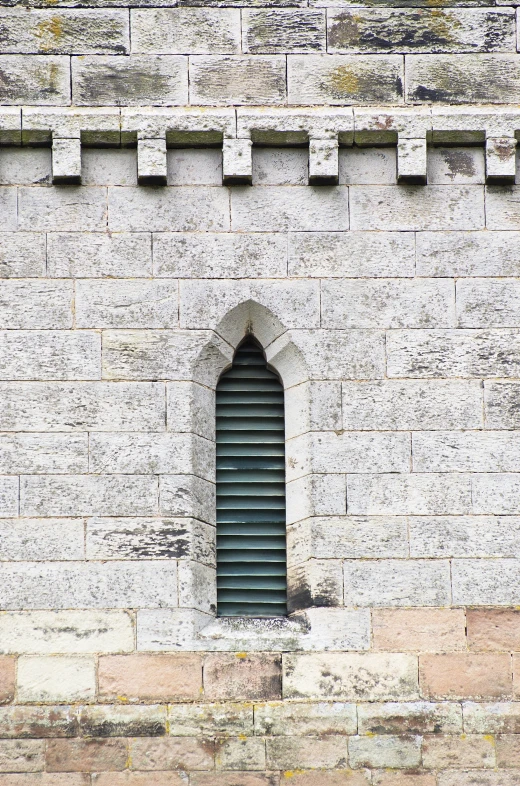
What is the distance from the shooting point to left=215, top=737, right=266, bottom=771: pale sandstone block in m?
8.29

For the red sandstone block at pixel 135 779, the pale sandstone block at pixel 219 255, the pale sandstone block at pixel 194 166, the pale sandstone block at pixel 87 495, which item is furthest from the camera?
the pale sandstone block at pixel 194 166

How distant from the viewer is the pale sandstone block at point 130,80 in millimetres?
9125

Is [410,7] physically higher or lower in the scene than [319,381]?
higher

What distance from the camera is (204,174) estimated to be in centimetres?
911

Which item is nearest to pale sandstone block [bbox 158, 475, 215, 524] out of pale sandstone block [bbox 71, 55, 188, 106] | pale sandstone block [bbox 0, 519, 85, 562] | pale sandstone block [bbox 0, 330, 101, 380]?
pale sandstone block [bbox 0, 519, 85, 562]

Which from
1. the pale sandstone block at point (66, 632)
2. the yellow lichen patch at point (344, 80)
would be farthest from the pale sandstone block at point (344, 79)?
the pale sandstone block at point (66, 632)

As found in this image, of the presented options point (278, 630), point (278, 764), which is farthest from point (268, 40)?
point (278, 764)

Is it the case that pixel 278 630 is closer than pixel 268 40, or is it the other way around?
pixel 278 630

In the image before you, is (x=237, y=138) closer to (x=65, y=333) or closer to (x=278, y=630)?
(x=65, y=333)

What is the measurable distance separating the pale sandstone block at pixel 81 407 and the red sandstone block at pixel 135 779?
2.01 metres

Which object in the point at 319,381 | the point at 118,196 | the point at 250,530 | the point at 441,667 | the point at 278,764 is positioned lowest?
the point at 278,764

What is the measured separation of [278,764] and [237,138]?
12.5ft

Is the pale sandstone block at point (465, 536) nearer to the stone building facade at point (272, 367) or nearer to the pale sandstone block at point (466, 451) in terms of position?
the stone building facade at point (272, 367)

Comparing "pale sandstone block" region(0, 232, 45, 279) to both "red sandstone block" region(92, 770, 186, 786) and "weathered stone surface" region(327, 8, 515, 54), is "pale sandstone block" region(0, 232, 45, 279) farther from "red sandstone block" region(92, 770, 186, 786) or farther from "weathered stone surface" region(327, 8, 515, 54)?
"red sandstone block" region(92, 770, 186, 786)
